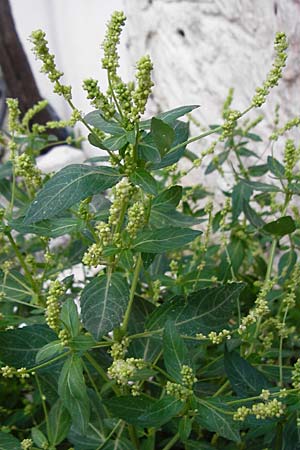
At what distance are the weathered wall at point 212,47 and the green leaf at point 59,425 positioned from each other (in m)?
1.10

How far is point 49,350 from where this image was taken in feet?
2.16

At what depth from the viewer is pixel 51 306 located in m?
0.62

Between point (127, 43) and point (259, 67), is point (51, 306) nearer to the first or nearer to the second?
point (259, 67)

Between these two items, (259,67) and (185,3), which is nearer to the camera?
(259,67)

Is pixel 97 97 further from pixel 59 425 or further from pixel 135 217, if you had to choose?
pixel 59 425

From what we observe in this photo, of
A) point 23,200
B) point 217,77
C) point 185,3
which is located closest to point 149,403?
point 23,200

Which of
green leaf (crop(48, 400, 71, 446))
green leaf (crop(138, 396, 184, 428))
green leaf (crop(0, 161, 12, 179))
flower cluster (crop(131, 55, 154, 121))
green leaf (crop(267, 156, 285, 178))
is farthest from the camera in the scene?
green leaf (crop(0, 161, 12, 179))

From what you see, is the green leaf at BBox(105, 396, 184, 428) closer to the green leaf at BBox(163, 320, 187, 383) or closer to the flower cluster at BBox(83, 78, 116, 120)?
the green leaf at BBox(163, 320, 187, 383)

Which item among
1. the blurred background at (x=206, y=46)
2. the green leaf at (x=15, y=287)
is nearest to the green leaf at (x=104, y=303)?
the green leaf at (x=15, y=287)

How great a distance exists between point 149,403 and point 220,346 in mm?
273

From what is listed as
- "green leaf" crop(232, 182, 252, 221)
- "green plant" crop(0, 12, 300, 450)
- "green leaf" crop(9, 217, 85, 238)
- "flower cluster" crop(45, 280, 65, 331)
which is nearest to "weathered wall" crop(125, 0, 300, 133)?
"green leaf" crop(232, 182, 252, 221)

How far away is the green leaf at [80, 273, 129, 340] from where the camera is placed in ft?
2.09

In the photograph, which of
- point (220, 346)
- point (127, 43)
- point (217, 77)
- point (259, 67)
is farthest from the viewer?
point (127, 43)

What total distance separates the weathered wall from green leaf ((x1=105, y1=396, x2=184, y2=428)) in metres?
1.10
